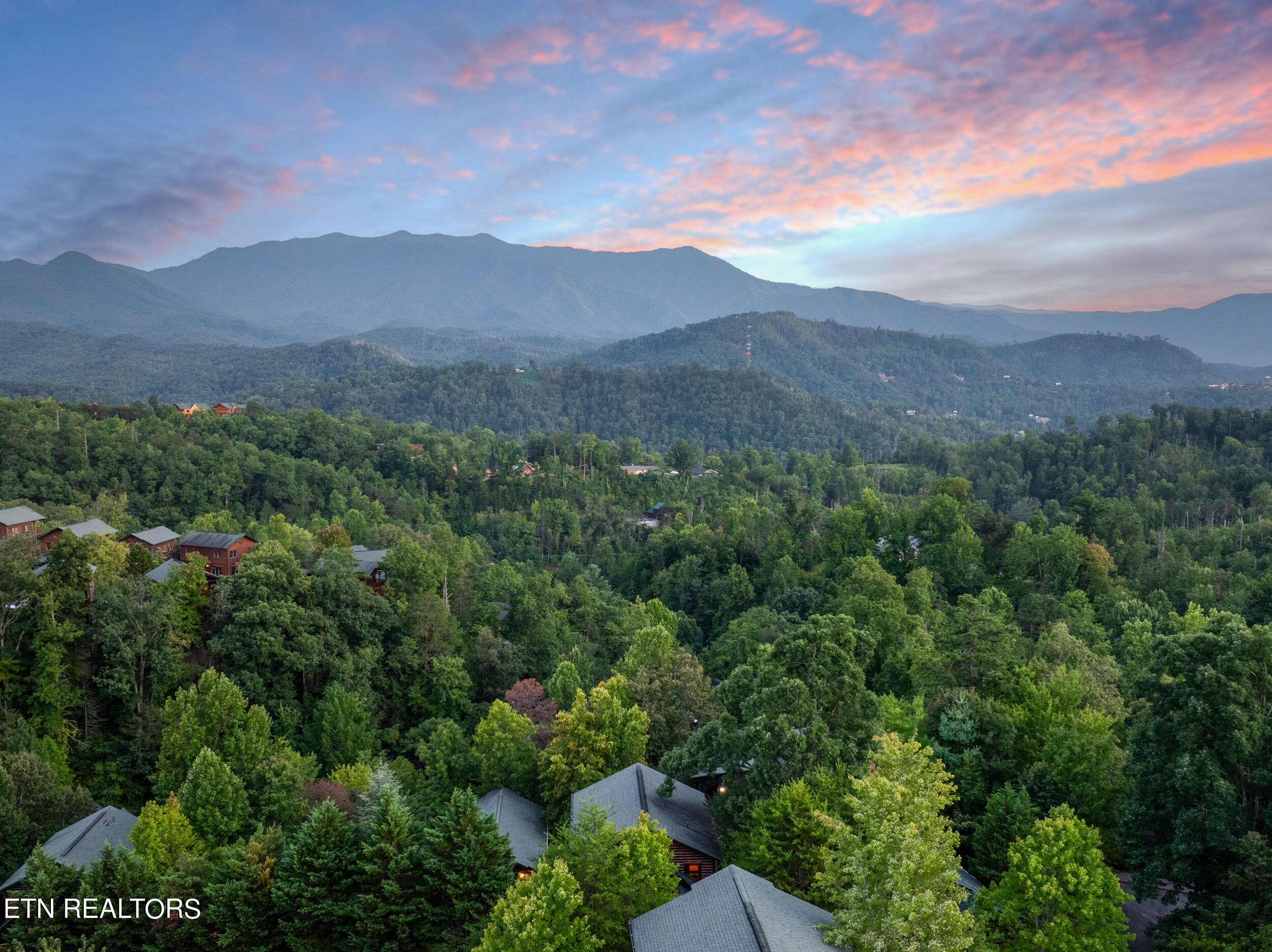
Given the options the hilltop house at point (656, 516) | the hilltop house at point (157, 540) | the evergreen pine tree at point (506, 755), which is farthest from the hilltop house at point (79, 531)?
the hilltop house at point (656, 516)

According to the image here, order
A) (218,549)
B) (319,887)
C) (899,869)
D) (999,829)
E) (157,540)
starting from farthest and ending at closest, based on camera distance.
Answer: (157,540)
(218,549)
(999,829)
(319,887)
(899,869)

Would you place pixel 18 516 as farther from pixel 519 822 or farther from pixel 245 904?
pixel 519 822

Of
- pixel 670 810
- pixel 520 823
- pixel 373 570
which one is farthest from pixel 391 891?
pixel 373 570

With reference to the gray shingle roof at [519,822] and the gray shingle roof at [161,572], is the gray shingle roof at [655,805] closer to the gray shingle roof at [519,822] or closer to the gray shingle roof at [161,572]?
the gray shingle roof at [519,822]

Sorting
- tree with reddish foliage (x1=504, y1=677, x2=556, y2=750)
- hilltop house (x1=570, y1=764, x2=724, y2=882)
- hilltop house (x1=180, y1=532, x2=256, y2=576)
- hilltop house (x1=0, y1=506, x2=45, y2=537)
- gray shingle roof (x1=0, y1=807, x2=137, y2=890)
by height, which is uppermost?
hilltop house (x1=0, y1=506, x2=45, y2=537)

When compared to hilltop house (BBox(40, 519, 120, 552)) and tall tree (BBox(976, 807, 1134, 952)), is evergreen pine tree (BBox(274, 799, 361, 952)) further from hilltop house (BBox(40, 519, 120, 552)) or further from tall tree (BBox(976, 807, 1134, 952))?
hilltop house (BBox(40, 519, 120, 552))

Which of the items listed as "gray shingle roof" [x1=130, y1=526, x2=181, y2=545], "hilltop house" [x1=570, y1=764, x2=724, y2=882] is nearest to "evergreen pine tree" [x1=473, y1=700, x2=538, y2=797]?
"hilltop house" [x1=570, y1=764, x2=724, y2=882]

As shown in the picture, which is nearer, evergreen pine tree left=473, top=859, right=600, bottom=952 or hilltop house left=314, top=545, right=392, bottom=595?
Result: evergreen pine tree left=473, top=859, right=600, bottom=952
